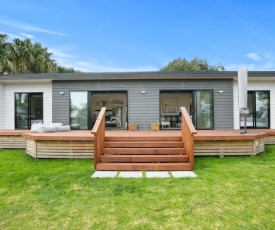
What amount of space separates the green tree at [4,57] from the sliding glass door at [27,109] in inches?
241

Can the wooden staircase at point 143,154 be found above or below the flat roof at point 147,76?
below

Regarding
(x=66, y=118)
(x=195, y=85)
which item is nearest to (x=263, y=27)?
(x=195, y=85)

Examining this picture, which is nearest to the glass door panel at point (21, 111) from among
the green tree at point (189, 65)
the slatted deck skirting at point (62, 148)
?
the slatted deck skirting at point (62, 148)

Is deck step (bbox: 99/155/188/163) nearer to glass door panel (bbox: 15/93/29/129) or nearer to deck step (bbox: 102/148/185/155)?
deck step (bbox: 102/148/185/155)

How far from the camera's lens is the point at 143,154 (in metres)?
4.97

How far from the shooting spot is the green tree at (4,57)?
13.6m

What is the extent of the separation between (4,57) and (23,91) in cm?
667

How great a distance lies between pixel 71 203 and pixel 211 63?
1026 inches

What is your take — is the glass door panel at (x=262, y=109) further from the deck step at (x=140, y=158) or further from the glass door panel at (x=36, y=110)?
the glass door panel at (x=36, y=110)

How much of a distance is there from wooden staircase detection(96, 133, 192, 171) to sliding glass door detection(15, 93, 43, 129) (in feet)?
16.8

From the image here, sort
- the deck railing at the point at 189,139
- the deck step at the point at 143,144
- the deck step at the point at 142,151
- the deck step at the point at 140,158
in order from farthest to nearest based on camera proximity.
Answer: the deck step at the point at 143,144, the deck step at the point at 142,151, the deck step at the point at 140,158, the deck railing at the point at 189,139

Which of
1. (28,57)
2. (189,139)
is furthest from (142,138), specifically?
(28,57)

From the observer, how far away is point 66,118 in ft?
28.6

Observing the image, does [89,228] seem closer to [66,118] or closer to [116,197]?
[116,197]
